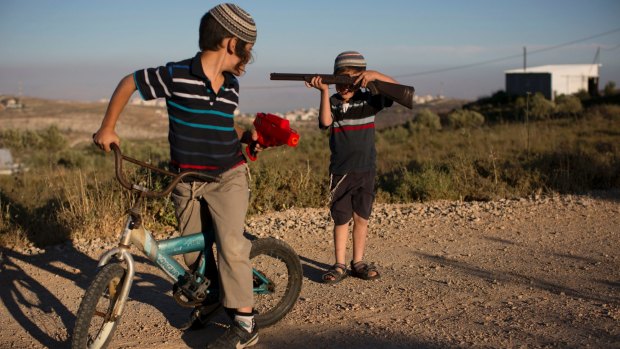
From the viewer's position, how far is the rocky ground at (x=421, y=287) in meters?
4.37

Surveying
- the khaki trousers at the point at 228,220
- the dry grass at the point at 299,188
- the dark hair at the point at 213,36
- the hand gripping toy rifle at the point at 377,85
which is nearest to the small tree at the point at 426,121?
the dry grass at the point at 299,188

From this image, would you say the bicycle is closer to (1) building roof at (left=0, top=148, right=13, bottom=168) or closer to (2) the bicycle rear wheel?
(2) the bicycle rear wheel

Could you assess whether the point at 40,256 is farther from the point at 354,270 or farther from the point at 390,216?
the point at 390,216

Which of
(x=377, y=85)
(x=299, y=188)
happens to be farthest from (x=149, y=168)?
(x=299, y=188)

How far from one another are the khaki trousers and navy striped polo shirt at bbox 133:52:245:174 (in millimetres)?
115

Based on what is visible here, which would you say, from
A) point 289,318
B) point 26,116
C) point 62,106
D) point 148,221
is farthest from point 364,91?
point 62,106

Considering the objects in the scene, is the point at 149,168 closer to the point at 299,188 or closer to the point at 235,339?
the point at 235,339

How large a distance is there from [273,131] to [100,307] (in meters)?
1.42

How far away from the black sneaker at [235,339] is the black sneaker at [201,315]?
0.24 metres

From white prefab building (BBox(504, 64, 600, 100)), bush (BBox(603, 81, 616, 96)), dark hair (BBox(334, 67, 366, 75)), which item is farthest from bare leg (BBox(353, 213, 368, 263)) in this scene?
bush (BBox(603, 81, 616, 96))

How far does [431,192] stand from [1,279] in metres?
5.13

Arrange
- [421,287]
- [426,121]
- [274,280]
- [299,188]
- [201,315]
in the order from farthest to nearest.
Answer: [426,121], [299,188], [421,287], [274,280], [201,315]

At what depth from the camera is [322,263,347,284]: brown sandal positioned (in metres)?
5.56

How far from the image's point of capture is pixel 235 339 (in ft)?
13.4
